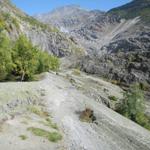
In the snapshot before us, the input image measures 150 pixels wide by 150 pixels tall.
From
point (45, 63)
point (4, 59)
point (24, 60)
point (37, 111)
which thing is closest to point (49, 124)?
point (37, 111)

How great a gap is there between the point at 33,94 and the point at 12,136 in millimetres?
14563

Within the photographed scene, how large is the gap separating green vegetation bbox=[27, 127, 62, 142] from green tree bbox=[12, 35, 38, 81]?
3681cm

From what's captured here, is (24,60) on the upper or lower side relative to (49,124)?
upper

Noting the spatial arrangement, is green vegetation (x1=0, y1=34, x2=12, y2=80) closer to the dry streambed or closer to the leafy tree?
the dry streambed

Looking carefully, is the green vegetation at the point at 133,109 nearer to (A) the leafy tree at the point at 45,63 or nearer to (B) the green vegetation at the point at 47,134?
(A) the leafy tree at the point at 45,63

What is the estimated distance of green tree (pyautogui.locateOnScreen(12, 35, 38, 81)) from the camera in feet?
282

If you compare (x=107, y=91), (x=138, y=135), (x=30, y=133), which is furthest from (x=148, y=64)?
(x=30, y=133)

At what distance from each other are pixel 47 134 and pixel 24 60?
3941 cm

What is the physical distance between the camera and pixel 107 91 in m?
103

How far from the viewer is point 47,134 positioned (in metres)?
49.0

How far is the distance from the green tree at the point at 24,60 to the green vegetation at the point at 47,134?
36813 mm

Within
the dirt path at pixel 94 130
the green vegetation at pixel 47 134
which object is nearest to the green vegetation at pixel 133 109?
the dirt path at pixel 94 130

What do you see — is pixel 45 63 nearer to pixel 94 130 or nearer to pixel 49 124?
pixel 94 130

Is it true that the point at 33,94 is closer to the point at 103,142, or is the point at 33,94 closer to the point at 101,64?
the point at 103,142
